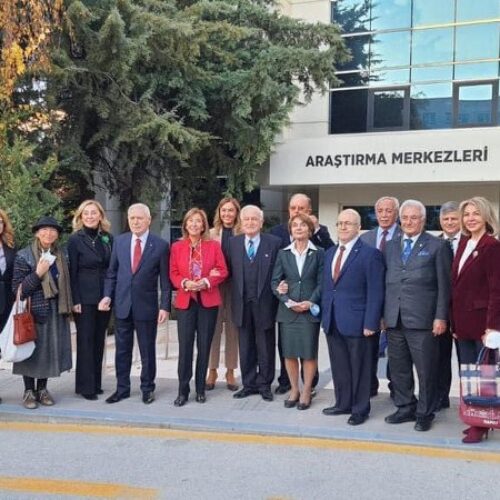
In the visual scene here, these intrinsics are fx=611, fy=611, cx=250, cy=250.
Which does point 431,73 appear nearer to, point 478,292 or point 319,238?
point 319,238

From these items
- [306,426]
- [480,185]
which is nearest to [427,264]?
[306,426]

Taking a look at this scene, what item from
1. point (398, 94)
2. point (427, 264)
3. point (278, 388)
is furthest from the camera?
point (398, 94)

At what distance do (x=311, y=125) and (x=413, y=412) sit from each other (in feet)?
39.3

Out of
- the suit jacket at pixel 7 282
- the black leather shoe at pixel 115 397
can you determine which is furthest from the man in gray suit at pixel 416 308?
the suit jacket at pixel 7 282

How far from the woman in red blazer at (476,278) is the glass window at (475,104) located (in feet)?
35.9

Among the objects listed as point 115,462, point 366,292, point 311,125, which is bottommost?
point 115,462

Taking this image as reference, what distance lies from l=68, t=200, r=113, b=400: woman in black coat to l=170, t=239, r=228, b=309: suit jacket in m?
0.72

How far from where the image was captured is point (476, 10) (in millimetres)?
14555

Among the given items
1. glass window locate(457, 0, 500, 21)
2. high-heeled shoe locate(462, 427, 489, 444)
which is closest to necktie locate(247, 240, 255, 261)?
high-heeled shoe locate(462, 427, 489, 444)

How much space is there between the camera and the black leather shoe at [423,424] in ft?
16.3

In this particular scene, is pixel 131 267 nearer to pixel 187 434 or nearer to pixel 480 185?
pixel 187 434

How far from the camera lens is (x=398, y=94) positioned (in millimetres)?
15414

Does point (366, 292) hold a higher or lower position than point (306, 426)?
higher

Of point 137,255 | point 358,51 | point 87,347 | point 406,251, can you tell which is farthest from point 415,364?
point 358,51
